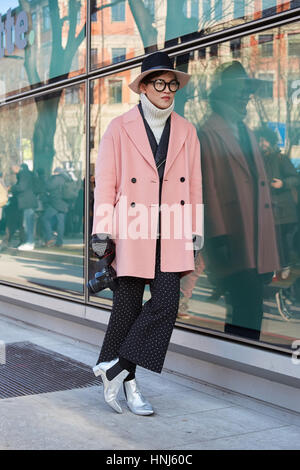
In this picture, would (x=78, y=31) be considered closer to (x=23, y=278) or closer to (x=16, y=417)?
(x=23, y=278)

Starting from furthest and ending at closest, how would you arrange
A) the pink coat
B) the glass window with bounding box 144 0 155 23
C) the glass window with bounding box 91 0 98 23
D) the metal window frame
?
the glass window with bounding box 91 0 98 23 < the glass window with bounding box 144 0 155 23 < the metal window frame < the pink coat

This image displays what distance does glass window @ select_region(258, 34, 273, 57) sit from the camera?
15.3 feet

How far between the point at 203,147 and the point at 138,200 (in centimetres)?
97

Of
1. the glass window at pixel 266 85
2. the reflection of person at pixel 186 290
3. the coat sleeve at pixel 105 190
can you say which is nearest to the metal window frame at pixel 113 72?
the reflection of person at pixel 186 290

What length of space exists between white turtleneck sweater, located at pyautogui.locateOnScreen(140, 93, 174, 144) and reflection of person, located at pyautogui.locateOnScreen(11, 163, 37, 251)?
132 inches

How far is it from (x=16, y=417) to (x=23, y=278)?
376 centimetres

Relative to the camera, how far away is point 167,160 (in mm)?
4527

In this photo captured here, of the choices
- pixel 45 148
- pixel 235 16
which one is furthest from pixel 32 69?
pixel 235 16

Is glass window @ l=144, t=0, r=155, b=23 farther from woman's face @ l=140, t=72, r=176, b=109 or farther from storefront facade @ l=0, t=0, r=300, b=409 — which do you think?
woman's face @ l=140, t=72, r=176, b=109

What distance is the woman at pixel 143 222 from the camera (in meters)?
4.43

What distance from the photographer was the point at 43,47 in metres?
7.48

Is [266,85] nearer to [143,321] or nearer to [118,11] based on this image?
[143,321]

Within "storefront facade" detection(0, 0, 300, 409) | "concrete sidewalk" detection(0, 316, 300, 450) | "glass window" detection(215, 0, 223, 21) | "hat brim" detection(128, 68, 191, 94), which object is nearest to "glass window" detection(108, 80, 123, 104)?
"storefront facade" detection(0, 0, 300, 409)
